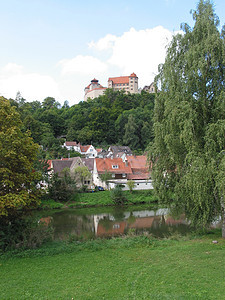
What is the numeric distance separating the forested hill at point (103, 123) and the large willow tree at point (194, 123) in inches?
2103

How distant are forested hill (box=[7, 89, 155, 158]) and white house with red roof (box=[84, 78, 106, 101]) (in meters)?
19.8

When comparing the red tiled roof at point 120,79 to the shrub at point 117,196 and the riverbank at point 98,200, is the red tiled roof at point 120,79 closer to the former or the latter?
the riverbank at point 98,200

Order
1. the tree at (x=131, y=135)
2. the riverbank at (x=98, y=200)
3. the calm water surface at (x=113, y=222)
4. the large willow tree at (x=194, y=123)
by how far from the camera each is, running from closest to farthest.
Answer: the large willow tree at (x=194, y=123) < the calm water surface at (x=113, y=222) < the riverbank at (x=98, y=200) < the tree at (x=131, y=135)

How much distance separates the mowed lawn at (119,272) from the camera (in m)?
7.39

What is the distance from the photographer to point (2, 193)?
36.9 ft

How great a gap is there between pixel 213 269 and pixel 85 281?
4484 millimetres

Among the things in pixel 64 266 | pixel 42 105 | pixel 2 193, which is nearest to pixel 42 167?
pixel 2 193

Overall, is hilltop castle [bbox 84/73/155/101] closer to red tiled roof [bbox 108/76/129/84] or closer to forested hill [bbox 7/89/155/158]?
red tiled roof [bbox 108/76/129/84]

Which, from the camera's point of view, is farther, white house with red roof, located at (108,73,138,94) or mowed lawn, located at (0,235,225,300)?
white house with red roof, located at (108,73,138,94)

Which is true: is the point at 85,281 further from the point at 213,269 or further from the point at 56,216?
the point at 56,216

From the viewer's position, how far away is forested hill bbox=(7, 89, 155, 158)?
7569cm

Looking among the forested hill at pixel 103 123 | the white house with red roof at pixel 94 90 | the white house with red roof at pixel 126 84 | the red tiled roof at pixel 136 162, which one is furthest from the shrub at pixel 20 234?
the white house with red roof at pixel 126 84

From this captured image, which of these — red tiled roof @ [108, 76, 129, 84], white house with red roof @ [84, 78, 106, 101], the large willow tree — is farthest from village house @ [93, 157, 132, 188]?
red tiled roof @ [108, 76, 129, 84]

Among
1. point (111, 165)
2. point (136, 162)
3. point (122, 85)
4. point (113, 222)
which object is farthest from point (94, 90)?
point (113, 222)
